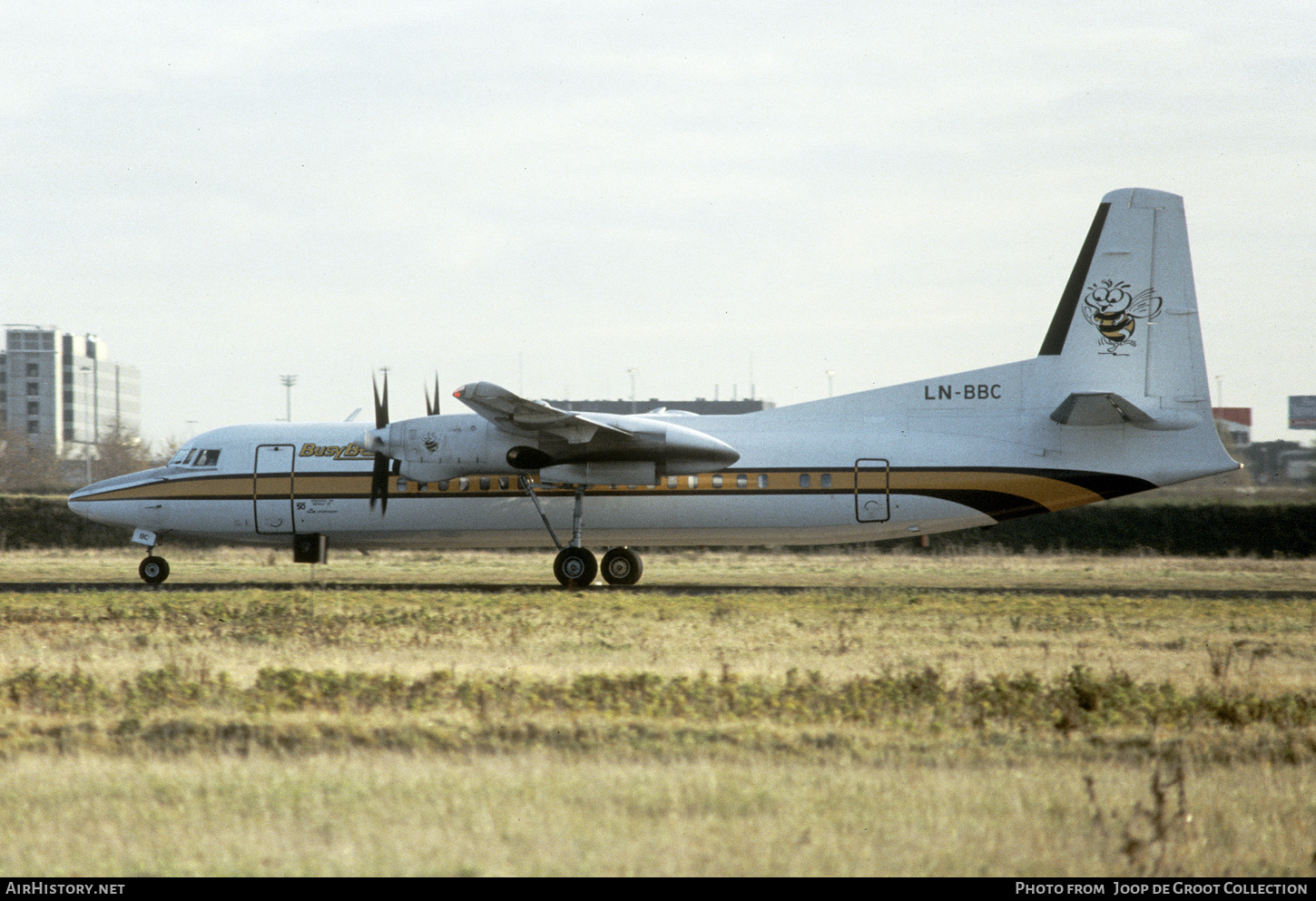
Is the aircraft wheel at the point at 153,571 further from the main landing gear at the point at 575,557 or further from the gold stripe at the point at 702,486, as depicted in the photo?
the main landing gear at the point at 575,557

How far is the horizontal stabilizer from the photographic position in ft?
71.8

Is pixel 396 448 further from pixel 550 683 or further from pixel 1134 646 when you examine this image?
pixel 1134 646

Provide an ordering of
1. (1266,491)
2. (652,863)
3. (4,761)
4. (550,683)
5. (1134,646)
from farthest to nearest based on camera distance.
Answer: (1266,491), (1134,646), (550,683), (4,761), (652,863)

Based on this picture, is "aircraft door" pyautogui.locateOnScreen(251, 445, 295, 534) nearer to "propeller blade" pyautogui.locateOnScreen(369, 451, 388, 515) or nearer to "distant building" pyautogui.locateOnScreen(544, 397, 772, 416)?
"propeller blade" pyautogui.locateOnScreen(369, 451, 388, 515)

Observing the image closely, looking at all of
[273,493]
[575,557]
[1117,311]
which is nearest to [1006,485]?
[1117,311]

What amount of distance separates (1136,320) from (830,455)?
6208 millimetres

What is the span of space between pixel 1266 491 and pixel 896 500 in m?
18.2

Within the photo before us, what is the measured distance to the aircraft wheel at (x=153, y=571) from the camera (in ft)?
81.8

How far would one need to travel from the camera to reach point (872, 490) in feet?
75.0

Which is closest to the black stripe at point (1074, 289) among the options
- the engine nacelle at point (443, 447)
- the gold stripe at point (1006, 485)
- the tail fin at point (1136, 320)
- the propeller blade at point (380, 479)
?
the tail fin at point (1136, 320)

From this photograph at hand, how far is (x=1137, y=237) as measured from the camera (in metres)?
22.7

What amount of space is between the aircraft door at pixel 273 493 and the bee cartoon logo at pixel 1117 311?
16.2 metres

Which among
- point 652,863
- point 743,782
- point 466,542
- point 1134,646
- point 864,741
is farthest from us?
point 466,542

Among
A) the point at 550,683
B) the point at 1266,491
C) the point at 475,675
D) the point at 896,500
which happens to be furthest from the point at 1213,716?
the point at 1266,491
